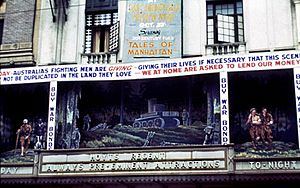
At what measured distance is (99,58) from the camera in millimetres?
22281

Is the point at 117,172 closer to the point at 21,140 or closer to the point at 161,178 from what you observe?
the point at 161,178

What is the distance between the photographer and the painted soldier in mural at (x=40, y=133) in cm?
2180

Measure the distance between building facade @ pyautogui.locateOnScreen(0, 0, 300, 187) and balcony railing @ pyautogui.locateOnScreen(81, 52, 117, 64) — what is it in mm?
46

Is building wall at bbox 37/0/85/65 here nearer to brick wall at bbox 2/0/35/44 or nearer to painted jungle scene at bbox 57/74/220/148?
brick wall at bbox 2/0/35/44

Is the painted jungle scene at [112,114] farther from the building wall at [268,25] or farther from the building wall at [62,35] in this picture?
the building wall at [268,25]

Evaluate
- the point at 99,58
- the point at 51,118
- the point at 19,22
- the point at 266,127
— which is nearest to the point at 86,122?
the point at 51,118

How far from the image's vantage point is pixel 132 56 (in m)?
21.6

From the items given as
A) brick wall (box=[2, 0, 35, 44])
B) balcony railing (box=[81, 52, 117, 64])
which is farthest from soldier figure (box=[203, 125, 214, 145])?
brick wall (box=[2, 0, 35, 44])

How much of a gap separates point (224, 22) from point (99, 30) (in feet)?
18.1

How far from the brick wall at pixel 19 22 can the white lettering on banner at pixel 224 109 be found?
886cm

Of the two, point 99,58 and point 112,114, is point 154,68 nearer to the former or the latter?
point 112,114

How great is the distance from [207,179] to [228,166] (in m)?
0.86

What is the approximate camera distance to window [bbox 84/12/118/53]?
22797mm

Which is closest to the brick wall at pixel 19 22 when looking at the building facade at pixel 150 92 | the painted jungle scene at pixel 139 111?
the building facade at pixel 150 92
